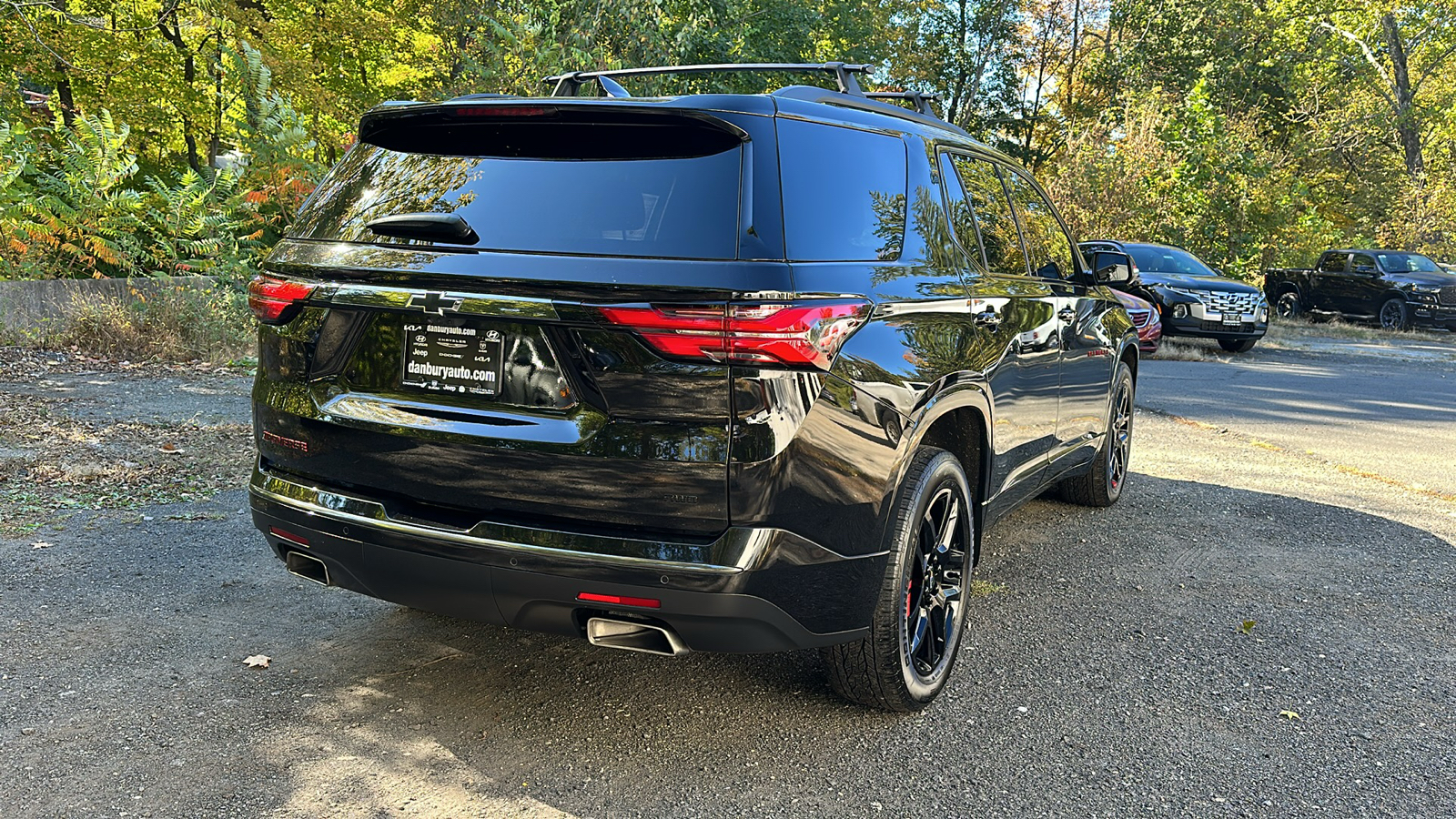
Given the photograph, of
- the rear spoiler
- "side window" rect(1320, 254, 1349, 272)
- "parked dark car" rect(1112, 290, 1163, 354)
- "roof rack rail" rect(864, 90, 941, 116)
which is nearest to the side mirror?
"roof rack rail" rect(864, 90, 941, 116)

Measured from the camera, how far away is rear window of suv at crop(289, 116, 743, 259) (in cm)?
288

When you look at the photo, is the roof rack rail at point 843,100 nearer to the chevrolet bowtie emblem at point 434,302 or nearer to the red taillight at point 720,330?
the red taillight at point 720,330

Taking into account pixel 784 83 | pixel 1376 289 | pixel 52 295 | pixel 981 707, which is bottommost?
pixel 981 707

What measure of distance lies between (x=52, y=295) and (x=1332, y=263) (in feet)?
76.7

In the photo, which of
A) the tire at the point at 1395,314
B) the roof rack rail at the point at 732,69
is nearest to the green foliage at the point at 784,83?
the tire at the point at 1395,314

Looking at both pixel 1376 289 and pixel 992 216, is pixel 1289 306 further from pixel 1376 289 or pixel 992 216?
pixel 992 216

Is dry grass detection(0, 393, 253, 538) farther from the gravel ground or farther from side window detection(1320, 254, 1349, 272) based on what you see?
Result: side window detection(1320, 254, 1349, 272)

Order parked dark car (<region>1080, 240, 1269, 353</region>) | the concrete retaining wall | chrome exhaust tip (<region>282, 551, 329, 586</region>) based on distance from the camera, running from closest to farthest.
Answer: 1. chrome exhaust tip (<region>282, 551, 329, 586</region>)
2. the concrete retaining wall
3. parked dark car (<region>1080, 240, 1269, 353</region>)

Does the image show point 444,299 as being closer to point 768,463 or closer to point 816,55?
point 768,463

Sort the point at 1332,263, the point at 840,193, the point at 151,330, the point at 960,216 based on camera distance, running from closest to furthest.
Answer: the point at 840,193, the point at 960,216, the point at 151,330, the point at 1332,263

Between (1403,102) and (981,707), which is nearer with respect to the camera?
(981,707)

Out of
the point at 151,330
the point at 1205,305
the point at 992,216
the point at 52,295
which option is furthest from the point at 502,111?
the point at 1205,305

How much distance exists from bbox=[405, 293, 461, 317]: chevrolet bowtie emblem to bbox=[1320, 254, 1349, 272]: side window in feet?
81.0

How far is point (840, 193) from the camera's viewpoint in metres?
3.24
